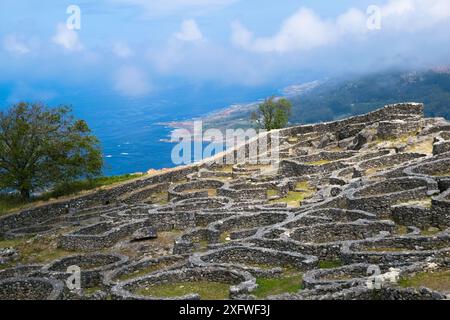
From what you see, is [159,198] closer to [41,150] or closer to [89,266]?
[41,150]

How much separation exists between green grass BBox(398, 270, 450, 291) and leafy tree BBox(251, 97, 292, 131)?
86.1 metres

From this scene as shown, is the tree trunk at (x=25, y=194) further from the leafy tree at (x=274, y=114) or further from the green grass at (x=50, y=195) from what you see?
the leafy tree at (x=274, y=114)

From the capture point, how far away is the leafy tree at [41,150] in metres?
57.3

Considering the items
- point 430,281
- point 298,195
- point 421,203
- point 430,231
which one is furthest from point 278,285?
point 298,195

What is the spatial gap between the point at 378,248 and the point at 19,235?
29.7 m

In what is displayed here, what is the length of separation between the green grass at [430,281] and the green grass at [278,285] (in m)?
5.13

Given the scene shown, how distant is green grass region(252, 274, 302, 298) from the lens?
24692 mm

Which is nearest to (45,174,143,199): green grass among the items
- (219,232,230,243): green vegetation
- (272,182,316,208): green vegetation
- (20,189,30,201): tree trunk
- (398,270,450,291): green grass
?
(20,189,30,201): tree trunk

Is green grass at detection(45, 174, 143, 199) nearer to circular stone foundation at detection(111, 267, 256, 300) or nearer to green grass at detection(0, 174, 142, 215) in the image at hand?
green grass at detection(0, 174, 142, 215)

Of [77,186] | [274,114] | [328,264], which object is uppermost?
[274,114]

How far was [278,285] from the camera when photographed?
85.4ft

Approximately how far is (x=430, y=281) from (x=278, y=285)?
7.30 meters
